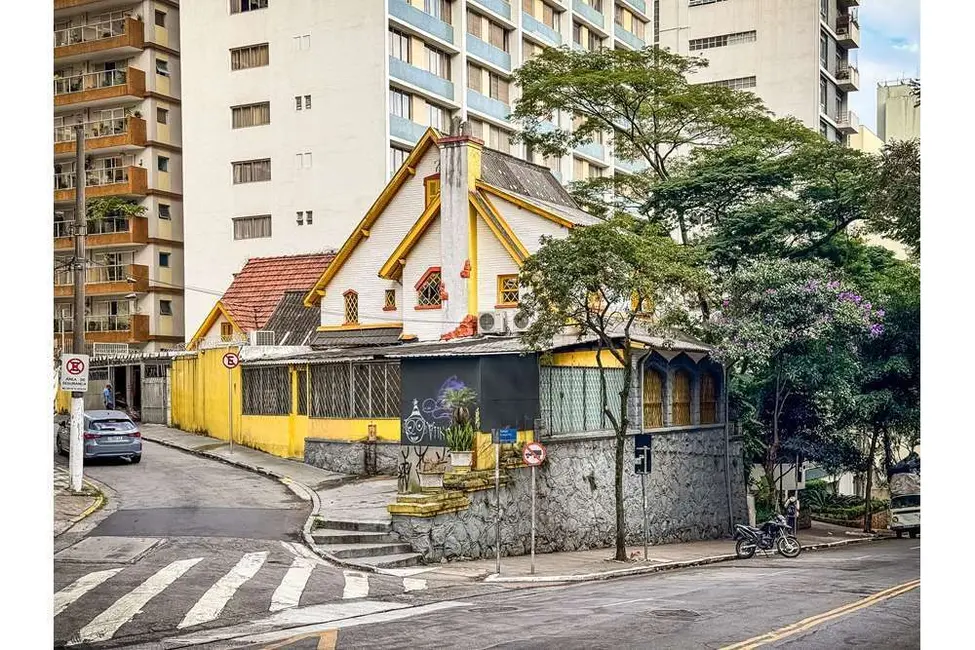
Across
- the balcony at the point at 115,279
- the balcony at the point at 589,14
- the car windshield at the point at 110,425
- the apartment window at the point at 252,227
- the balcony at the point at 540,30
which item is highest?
the balcony at the point at 589,14

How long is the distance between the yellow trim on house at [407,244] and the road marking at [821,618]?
2065 cm

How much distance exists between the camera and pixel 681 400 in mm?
36531

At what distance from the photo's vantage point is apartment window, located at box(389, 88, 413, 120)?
53.2m

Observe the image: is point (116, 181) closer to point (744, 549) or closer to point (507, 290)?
point (507, 290)

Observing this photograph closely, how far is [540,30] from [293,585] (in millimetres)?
48590

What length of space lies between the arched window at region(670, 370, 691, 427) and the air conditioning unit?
571cm

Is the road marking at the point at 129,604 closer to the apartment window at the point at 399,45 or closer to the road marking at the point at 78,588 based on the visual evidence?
the road marking at the point at 78,588

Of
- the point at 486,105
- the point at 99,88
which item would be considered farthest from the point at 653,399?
the point at 486,105

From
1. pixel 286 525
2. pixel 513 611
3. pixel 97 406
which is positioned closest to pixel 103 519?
pixel 286 525

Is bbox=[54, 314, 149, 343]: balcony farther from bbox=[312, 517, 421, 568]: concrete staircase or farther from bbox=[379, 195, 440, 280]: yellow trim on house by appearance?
bbox=[312, 517, 421, 568]: concrete staircase

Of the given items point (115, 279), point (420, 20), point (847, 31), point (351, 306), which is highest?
point (420, 20)

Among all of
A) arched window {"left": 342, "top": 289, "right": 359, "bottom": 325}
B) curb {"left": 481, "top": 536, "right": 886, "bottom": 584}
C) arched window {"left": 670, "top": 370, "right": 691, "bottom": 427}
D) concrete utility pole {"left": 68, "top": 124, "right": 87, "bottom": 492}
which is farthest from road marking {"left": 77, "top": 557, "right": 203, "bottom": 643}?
arched window {"left": 342, "top": 289, "right": 359, "bottom": 325}

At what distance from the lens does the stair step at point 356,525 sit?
25.2 m

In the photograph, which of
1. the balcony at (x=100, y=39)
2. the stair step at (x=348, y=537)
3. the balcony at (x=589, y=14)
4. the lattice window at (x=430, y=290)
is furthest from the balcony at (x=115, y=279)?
the balcony at (x=589, y=14)
